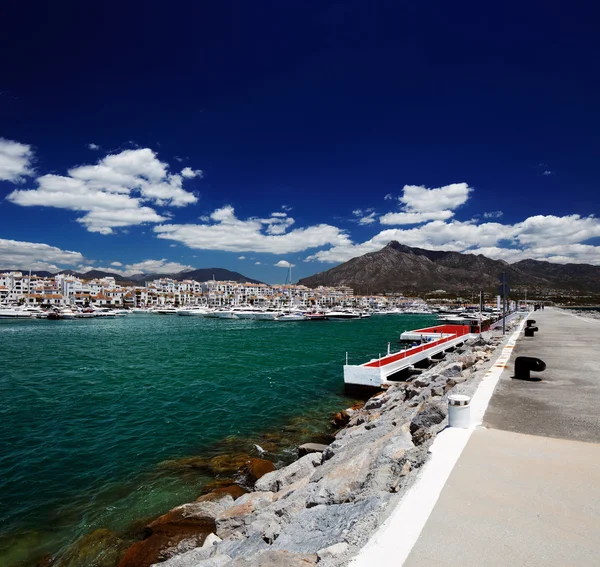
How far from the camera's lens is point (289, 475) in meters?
7.51

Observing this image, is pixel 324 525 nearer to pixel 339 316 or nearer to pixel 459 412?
pixel 459 412

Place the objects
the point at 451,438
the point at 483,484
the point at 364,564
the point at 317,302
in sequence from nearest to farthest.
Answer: the point at 364,564 < the point at 483,484 < the point at 451,438 < the point at 317,302

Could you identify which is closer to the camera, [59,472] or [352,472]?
[352,472]

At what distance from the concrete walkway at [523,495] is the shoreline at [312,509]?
0.54 meters

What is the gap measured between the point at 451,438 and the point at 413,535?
2440 millimetres

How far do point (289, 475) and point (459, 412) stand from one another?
387cm

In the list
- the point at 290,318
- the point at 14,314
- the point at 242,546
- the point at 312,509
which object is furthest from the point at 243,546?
the point at 14,314

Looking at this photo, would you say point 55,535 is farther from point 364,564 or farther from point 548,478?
point 548,478

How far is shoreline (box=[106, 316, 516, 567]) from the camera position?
3.38m

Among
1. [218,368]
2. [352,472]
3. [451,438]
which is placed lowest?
[218,368]

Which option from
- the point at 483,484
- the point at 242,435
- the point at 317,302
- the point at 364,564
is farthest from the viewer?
the point at 317,302

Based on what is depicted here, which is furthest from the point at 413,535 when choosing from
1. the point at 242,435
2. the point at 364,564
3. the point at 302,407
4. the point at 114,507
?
the point at 302,407

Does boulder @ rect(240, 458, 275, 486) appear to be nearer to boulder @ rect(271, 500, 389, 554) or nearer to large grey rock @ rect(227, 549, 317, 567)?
boulder @ rect(271, 500, 389, 554)

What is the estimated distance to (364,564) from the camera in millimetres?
2654
